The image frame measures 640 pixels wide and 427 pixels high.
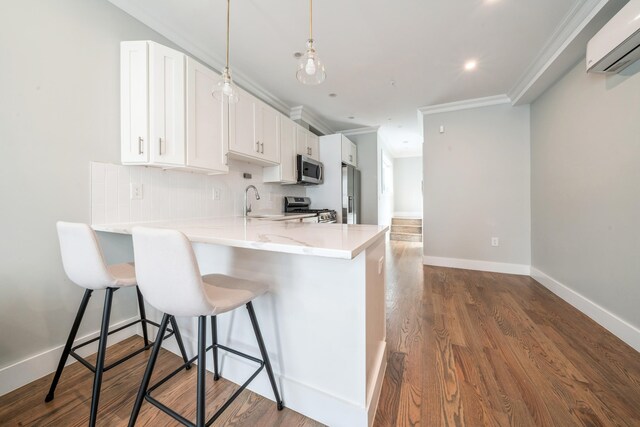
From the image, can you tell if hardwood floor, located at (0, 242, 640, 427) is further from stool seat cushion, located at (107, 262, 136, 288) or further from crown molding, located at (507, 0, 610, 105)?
crown molding, located at (507, 0, 610, 105)

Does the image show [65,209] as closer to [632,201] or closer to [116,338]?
[116,338]

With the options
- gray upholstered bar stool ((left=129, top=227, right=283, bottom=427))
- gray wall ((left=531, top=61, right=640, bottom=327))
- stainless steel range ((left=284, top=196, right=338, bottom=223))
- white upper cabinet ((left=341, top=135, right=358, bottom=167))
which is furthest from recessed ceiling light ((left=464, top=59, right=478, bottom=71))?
gray upholstered bar stool ((left=129, top=227, right=283, bottom=427))

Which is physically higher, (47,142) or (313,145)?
(313,145)

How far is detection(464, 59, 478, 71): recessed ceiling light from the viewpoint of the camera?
8.24 feet

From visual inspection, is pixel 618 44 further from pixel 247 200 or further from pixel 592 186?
pixel 247 200

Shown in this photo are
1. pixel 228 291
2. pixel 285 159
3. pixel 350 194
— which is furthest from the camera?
pixel 350 194

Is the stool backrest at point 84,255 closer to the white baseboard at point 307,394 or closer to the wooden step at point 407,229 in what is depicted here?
the white baseboard at point 307,394

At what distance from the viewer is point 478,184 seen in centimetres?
350

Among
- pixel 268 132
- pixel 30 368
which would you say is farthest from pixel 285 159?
pixel 30 368

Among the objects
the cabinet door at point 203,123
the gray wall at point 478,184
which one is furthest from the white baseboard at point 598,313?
the cabinet door at point 203,123

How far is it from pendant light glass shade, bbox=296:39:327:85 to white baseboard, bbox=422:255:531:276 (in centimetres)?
340

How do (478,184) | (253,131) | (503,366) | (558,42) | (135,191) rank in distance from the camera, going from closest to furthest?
(503,366) → (135,191) → (558,42) → (253,131) → (478,184)

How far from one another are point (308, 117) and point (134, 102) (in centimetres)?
258

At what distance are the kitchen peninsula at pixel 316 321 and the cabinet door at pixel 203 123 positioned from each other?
3.33 ft
